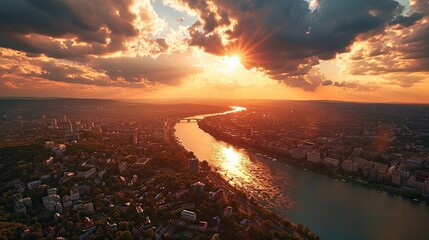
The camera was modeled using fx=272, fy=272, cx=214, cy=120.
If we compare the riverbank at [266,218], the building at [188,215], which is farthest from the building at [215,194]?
the building at [188,215]

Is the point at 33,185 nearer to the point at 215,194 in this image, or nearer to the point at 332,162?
the point at 215,194

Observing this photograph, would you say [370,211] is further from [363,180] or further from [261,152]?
[261,152]

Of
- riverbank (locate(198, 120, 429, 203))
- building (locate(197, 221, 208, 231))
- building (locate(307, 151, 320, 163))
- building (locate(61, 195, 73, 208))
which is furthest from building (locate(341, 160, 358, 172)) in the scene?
building (locate(61, 195, 73, 208))

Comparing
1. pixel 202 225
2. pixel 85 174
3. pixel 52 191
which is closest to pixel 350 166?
pixel 202 225

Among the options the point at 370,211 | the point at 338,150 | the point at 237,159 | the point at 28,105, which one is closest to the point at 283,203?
the point at 370,211

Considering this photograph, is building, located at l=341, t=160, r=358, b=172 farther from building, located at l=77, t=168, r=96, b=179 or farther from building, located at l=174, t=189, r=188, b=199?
building, located at l=77, t=168, r=96, b=179

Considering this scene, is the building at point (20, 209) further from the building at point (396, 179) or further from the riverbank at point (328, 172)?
the building at point (396, 179)

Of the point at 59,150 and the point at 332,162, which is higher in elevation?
the point at 59,150
